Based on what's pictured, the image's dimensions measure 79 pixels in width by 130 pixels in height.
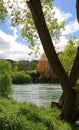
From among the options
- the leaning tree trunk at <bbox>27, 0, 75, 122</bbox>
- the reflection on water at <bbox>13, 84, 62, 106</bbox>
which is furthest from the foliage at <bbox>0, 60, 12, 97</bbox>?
the leaning tree trunk at <bbox>27, 0, 75, 122</bbox>

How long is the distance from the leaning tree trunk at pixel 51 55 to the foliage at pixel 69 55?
39228mm

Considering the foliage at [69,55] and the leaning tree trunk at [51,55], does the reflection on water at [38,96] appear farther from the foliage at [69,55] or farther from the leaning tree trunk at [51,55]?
the leaning tree trunk at [51,55]

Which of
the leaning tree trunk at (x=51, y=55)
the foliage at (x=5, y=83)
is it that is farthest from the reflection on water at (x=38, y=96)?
the leaning tree trunk at (x=51, y=55)

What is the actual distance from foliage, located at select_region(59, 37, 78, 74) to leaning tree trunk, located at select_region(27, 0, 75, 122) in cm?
3923

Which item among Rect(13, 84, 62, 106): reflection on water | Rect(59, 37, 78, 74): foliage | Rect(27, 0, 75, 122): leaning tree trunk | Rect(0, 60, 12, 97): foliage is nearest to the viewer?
Rect(27, 0, 75, 122): leaning tree trunk

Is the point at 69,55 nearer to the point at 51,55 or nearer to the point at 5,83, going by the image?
the point at 5,83

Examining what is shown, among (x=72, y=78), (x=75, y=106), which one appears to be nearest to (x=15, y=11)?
(x=72, y=78)

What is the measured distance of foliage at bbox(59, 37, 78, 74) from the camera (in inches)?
2147

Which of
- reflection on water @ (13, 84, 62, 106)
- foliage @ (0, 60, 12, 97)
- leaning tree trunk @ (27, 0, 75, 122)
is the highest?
leaning tree trunk @ (27, 0, 75, 122)

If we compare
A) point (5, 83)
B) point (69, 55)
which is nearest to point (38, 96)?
point (5, 83)

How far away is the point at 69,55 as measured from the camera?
57.3 m

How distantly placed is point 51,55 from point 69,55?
4438 centimetres

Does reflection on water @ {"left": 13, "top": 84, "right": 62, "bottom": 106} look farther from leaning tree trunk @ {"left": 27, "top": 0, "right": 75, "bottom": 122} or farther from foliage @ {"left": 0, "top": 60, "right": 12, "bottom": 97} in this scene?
leaning tree trunk @ {"left": 27, "top": 0, "right": 75, "bottom": 122}

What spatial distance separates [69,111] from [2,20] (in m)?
5.05
